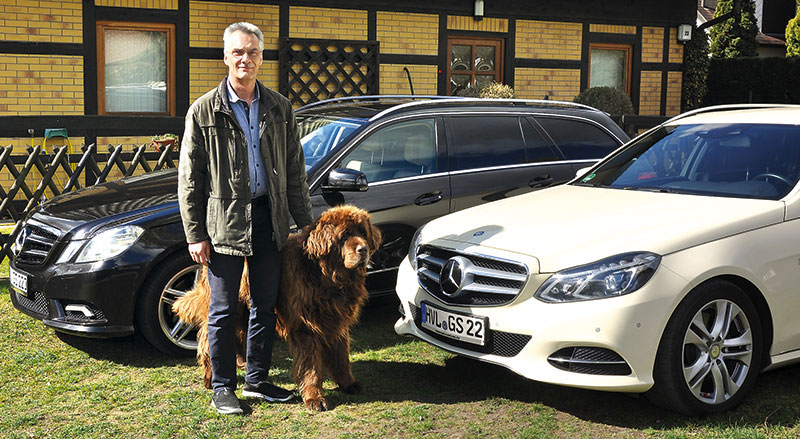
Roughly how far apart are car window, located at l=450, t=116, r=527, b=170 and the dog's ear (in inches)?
79.9

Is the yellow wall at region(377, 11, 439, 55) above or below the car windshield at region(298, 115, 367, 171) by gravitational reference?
above

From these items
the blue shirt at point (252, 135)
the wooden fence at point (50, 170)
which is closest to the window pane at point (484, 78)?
the wooden fence at point (50, 170)

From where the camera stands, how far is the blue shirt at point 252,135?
4199 mm

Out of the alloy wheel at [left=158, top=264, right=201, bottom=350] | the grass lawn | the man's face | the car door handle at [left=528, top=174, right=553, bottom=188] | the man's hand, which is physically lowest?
the grass lawn

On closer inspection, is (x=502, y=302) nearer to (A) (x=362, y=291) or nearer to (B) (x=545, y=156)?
(A) (x=362, y=291)

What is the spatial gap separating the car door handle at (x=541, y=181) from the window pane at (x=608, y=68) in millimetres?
10466

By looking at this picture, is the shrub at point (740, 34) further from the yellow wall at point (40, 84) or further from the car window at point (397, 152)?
the car window at point (397, 152)

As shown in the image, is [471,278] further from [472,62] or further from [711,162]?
[472,62]

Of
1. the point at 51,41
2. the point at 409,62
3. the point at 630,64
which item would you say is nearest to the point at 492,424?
the point at 51,41

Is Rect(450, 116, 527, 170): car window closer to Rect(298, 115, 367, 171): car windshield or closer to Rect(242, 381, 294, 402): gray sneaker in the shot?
Rect(298, 115, 367, 171): car windshield

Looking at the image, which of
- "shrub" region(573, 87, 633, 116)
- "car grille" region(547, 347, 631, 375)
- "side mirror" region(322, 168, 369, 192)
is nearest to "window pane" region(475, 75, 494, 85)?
"shrub" region(573, 87, 633, 116)

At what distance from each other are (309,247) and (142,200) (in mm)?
1644

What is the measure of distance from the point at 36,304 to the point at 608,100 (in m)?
11.6

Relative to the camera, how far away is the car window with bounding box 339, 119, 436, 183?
582 centimetres
